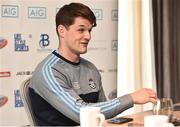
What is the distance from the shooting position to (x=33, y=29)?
382 centimetres

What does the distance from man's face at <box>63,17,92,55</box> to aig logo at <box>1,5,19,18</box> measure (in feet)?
4.82

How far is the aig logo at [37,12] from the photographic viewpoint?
380 centimetres

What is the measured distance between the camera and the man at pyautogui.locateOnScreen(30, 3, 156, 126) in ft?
6.68

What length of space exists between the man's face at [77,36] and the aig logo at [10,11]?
147 cm

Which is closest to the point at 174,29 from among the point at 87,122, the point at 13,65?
the point at 13,65

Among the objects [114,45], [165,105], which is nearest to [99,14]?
[114,45]

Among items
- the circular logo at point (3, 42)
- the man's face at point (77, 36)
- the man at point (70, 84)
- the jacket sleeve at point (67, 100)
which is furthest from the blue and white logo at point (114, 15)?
the jacket sleeve at point (67, 100)

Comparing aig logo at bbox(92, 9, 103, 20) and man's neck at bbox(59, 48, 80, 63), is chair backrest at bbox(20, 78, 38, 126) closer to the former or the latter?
man's neck at bbox(59, 48, 80, 63)

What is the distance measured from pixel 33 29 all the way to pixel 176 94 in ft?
6.88

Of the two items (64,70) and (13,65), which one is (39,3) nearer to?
(13,65)

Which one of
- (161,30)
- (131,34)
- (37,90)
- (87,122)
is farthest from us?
(161,30)

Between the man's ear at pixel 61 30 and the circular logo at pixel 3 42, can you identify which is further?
the circular logo at pixel 3 42

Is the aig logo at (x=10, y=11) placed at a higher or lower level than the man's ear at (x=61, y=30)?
higher

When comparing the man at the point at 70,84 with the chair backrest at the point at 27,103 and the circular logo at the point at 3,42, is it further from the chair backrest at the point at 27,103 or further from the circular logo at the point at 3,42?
the circular logo at the point at 3,42
